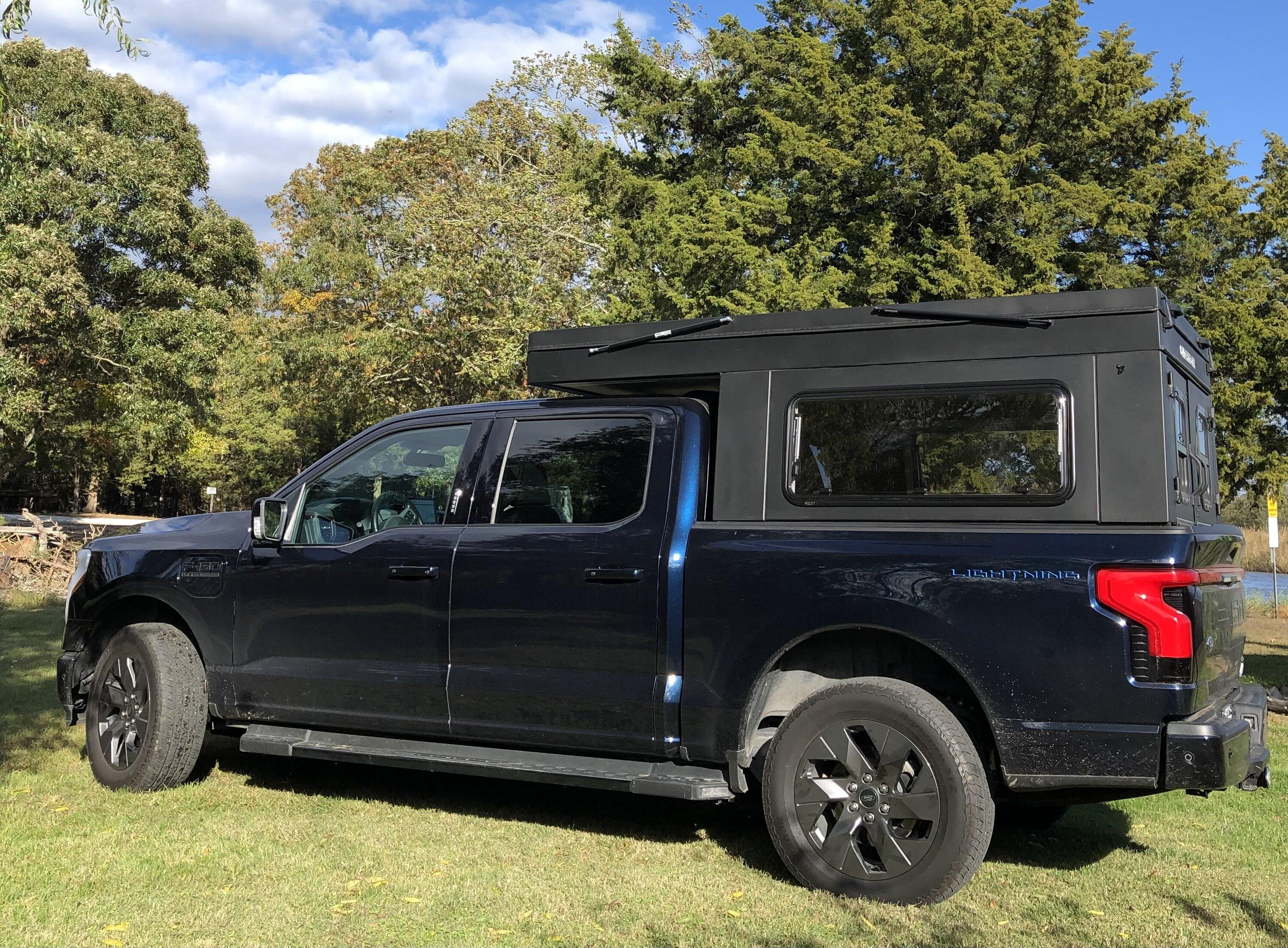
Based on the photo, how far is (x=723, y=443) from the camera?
5.10 metres

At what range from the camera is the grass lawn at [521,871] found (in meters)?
4.12

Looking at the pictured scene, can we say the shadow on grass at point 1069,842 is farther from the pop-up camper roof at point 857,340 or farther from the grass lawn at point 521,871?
the pop-up camper roof at point 857,340

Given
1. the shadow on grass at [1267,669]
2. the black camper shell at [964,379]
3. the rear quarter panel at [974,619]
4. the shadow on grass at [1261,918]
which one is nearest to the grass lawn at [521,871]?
the shadow on grass at [1261,918]

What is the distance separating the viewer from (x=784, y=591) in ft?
15.3

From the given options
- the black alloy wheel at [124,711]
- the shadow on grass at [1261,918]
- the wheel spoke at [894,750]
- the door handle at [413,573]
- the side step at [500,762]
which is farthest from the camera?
the black alloy wheel at [124,711]

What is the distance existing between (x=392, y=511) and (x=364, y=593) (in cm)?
45

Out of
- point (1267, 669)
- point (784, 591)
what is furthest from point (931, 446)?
point (1267, 669)

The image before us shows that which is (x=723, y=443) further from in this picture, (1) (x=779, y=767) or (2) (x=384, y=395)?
(2) (x=384, y=395)

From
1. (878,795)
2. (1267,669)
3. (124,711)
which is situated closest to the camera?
(878,795)

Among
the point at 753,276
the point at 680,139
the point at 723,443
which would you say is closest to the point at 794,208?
the point at 753,276

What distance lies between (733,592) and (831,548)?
45cm

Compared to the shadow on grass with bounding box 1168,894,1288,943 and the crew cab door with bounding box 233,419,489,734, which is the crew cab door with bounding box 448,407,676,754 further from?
the shadow on grass with bounding box 1168,894,1288,943

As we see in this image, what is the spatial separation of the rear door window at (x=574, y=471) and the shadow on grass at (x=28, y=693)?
341 centimetres

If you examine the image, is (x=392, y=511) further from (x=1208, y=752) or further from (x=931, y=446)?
(x=1208, y=752)
